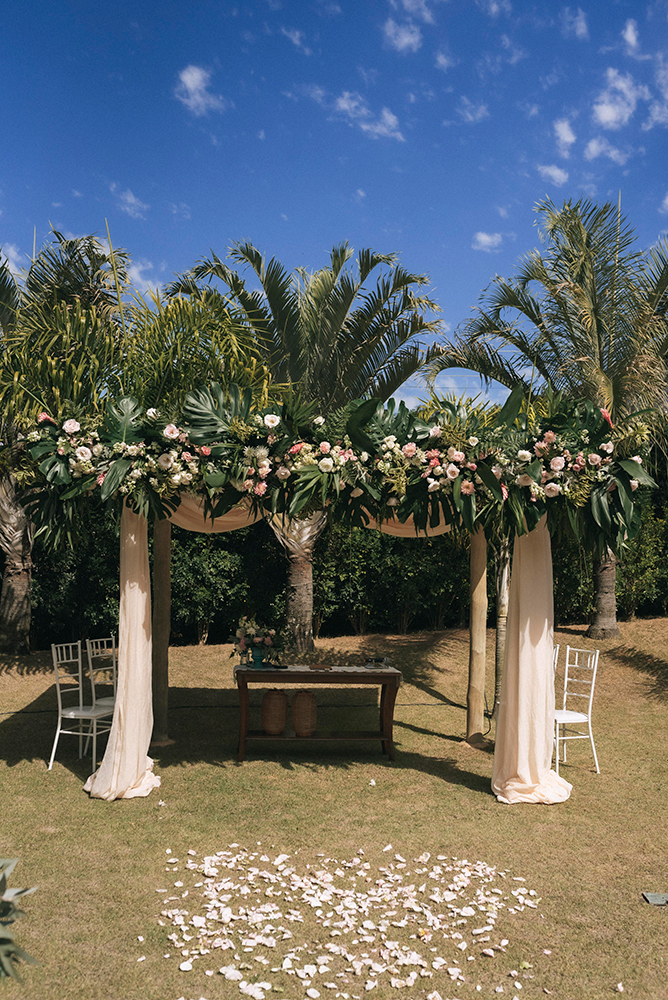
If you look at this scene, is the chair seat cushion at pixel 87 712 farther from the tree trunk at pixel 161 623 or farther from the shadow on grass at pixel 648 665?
the shadow on grass at pixel 648 665

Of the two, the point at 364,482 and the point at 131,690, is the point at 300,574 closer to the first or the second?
the point at 131,690

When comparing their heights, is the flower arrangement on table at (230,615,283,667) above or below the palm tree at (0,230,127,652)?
below

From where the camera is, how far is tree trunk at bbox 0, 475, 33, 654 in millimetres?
10906

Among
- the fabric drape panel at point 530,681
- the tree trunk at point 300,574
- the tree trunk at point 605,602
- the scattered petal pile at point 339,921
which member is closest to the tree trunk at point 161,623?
the scattered petal pile at point 339,921

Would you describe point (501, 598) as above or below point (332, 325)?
below

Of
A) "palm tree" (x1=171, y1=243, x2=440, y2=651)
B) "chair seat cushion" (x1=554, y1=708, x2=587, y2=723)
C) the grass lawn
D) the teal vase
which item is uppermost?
"palm tree" (x1=171, y1=243, x2=440, y2=651)

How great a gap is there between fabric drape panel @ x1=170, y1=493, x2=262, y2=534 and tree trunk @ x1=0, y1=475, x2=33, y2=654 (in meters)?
4.77

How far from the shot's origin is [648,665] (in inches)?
432

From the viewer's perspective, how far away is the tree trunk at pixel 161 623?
307 inches

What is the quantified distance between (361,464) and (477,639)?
3.31 metres

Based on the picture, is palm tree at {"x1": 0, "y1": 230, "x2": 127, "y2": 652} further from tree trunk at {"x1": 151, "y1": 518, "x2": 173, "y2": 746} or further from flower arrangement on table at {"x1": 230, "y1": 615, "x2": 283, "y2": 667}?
flower arrangement on table at {"x1": 230, "y1": 615, "x2": 283, "y2": 667}

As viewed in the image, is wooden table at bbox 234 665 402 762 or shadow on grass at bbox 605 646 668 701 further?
shadow on grass at bbox 605 646 668 701

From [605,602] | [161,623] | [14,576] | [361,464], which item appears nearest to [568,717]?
[361,464]

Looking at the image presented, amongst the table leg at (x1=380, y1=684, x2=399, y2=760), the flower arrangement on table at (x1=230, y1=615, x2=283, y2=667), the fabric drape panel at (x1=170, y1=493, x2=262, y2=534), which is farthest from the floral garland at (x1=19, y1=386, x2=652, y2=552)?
the table leg at (x1=380, y1=684, x2=399, y2=760)
